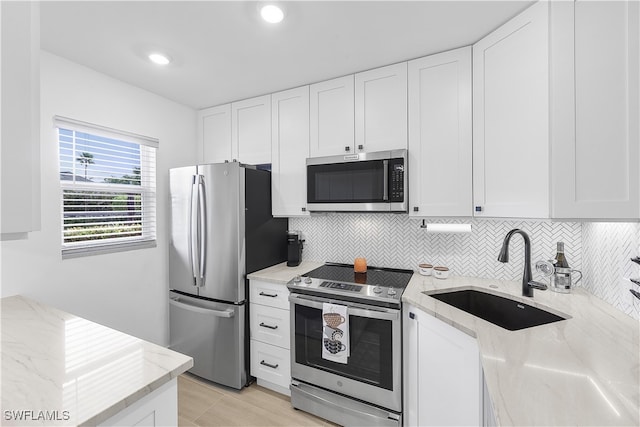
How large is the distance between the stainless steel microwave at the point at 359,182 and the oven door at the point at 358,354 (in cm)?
70

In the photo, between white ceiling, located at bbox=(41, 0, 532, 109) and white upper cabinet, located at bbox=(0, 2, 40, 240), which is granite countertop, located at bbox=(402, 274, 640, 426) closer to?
white upper cabinet, located at bbox=(0, 2, 40, 240)

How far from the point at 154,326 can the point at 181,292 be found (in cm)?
42

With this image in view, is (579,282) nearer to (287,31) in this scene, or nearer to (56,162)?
(287,31)

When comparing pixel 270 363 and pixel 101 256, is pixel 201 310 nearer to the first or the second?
pixel 270 363

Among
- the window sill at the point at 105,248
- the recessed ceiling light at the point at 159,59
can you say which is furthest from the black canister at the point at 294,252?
the recessed ceiling light at the point at 159,59

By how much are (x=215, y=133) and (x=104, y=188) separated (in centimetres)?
110

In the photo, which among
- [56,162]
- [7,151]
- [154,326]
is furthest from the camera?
[154,326]

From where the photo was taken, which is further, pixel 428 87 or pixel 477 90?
pixel 428 87

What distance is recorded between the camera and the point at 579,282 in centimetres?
172

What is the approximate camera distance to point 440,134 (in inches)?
73.0

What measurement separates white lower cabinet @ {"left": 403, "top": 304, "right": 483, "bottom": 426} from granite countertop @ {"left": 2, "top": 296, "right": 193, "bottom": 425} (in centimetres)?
119

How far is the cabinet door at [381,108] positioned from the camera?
6.51 feet

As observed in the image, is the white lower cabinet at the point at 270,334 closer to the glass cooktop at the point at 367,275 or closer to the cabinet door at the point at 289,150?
the glass cooktop at the point at 367,275

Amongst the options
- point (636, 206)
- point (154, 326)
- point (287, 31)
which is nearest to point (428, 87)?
point (287, 31)
